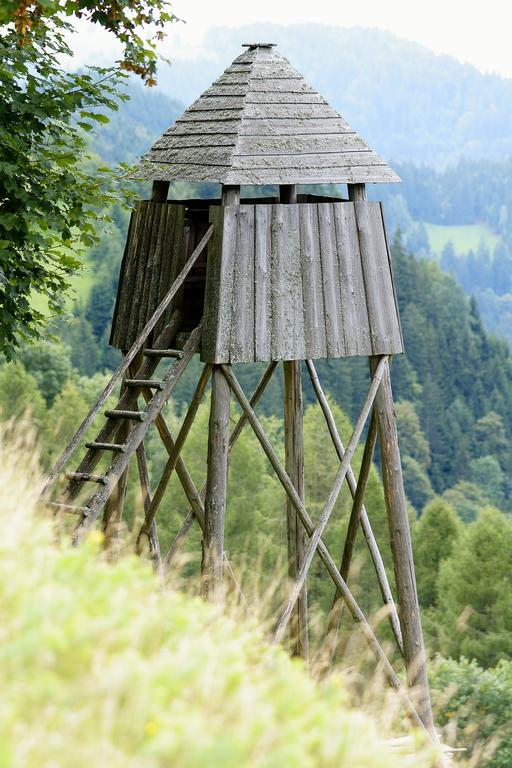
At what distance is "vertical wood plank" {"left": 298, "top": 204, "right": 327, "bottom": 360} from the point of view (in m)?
10.3

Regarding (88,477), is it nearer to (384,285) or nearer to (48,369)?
(384,285)

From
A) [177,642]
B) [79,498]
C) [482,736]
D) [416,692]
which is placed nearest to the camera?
[177,642]

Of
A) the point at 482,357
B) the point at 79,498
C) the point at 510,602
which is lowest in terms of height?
the point at 79,498

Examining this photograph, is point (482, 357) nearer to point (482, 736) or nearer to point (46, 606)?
point (482, 736)

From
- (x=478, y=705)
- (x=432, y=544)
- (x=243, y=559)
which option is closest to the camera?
(x=478, y=705)

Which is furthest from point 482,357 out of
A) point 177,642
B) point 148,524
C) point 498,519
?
point 177,642

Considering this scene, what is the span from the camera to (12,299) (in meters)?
11.4

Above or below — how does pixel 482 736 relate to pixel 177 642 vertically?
above

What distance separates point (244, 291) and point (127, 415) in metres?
1.43

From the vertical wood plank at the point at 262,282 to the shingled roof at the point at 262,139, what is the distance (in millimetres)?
347

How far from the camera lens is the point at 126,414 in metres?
10.1

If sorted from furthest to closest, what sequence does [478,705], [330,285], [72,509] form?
1. [478,705]
2. [330,285]
3. [72,509]

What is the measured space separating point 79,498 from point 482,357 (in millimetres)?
91404

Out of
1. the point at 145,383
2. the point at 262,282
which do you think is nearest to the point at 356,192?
the point at 262,282
